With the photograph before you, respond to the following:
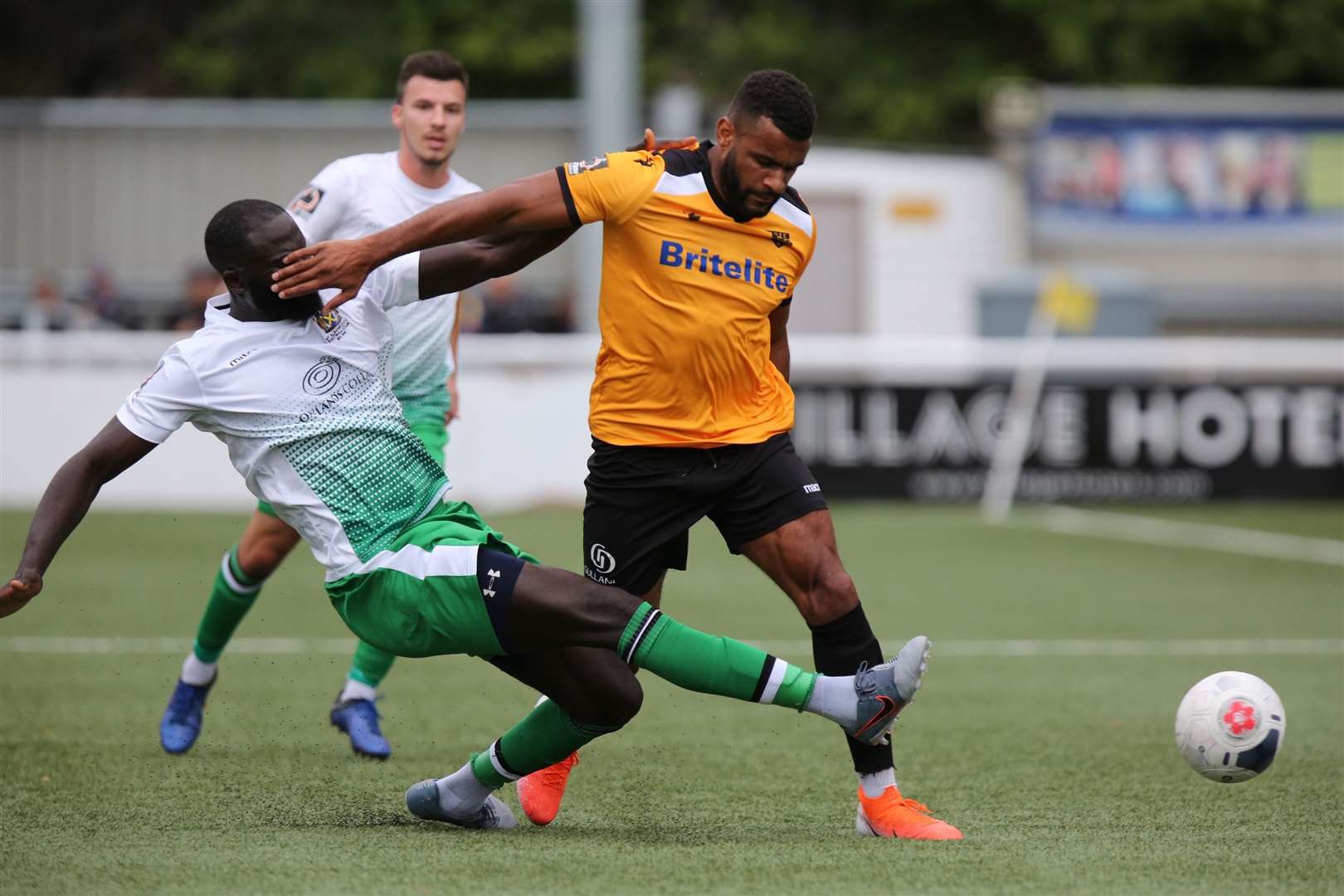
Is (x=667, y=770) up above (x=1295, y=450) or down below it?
above

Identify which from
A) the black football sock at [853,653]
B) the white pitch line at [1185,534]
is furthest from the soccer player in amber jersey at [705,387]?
the white pitch line at [1185,534]

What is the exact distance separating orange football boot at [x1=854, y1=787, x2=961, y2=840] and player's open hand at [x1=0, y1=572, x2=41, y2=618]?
2.35 m

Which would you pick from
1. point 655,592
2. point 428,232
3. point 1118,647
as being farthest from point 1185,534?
point 428,232

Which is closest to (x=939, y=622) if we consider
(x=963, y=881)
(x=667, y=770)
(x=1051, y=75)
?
(x=667, y=770)

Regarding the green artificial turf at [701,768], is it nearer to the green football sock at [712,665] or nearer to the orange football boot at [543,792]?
the orange football boot at [543,792]

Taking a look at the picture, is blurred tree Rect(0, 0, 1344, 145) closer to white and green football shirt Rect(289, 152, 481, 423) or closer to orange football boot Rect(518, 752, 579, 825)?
white and green football shirt Rect(289, 152, 481, 423)

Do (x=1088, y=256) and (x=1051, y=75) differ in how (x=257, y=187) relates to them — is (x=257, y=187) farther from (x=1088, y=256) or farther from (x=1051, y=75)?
(x=1051, y=75)

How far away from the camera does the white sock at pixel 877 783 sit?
5.29m

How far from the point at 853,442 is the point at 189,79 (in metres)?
21.5

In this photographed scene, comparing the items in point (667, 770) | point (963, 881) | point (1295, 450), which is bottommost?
point (1295, 450)

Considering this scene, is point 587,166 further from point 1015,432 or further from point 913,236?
point 913,236

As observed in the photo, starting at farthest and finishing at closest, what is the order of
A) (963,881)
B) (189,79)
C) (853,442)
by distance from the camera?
(189,79)
(853,442)
(963,881)

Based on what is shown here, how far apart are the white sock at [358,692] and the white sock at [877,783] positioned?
210 centimetres

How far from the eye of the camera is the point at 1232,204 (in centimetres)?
2627
